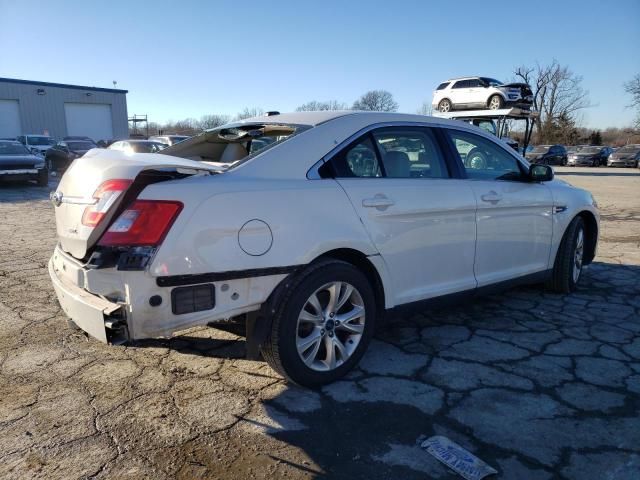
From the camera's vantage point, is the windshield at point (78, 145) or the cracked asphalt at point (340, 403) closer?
the cracked asphalt at point (340, 403)

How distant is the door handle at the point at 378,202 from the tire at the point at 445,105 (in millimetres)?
20564

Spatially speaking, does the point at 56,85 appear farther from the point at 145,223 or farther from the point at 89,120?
the point at 145,223

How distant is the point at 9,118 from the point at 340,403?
42.4 m

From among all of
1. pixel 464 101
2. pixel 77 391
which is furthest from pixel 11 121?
pixel 77 391

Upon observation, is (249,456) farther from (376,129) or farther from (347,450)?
(376,129)

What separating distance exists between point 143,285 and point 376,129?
71.7 inches

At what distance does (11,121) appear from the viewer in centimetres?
3700

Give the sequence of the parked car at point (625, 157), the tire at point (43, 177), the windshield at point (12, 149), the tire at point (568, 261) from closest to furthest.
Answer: the tire at point (568, 261), the windshield at point (12, 149), the tire at point (43, 177), the parked car at point (625, 157)

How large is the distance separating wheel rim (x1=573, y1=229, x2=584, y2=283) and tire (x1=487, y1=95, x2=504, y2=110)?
55.3 ft

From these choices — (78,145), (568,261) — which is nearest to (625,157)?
(78,145)

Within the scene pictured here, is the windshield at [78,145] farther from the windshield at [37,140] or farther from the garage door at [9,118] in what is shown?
the garage door at [9,118]

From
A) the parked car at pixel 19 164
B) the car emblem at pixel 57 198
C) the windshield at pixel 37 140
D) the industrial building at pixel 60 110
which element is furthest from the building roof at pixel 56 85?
the car emblem at pixel 57 198

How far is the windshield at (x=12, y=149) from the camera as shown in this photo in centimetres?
1548

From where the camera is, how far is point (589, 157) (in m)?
37.5
